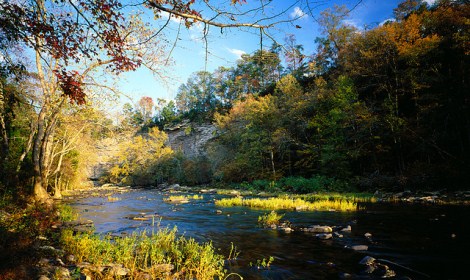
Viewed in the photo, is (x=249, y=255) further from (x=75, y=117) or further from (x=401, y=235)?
(x=75, y=117)

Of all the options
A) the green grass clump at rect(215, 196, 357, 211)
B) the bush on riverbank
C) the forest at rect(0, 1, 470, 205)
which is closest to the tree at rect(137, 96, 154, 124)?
the forest at rect(0, 1, 470, 205)

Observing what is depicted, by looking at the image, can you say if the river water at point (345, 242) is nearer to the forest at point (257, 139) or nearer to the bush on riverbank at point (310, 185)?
the forest at point (257, 139)

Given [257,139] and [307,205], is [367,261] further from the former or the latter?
[257,139]

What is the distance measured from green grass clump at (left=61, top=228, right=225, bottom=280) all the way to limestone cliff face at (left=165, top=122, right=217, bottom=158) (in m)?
57.6

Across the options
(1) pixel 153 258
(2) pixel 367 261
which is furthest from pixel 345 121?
(1) pixel 153 258

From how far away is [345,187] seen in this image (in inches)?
1030

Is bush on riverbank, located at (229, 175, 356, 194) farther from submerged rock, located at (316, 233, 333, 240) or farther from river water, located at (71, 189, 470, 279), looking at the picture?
submerged rock, located at (316, 233, 333, 240)

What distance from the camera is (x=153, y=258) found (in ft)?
16.7

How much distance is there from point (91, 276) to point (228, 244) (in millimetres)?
4577

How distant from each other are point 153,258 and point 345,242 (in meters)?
6.07

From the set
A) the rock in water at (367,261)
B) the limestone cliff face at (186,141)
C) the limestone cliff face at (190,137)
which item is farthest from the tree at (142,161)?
the rock in water at (367,261)

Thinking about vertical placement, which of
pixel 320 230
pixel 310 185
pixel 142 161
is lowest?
pixel 320 230

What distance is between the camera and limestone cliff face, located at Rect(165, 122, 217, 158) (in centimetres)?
6757

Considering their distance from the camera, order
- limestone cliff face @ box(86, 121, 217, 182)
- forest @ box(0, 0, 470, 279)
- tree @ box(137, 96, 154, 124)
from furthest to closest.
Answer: tree @ box(137, 96, 154, 124)
limestone cliff face @ box(86, 121, 217, 182)
forest @ box(0, 0, 470, 279)
